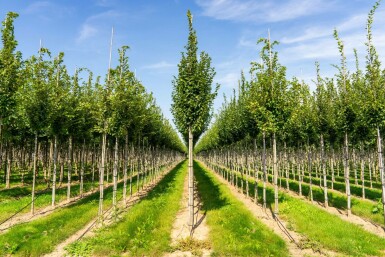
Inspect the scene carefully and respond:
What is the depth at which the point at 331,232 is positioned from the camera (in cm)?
1449

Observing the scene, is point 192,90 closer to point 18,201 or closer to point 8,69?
point 8,69

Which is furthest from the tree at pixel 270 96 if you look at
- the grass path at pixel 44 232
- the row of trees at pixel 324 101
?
the grass path at pixel 44 232

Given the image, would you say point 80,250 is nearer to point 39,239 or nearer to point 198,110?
point 39,239

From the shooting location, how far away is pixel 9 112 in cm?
1866

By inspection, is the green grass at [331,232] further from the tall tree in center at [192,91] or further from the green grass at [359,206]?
the tall tree in center at [192,91]

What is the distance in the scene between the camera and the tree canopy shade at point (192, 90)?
15750 mm

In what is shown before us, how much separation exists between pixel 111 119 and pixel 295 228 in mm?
12694

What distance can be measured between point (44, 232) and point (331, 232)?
46.7ft

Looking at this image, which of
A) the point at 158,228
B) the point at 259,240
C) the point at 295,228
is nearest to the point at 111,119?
the point at 158,228

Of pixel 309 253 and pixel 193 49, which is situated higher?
pixel 193 49

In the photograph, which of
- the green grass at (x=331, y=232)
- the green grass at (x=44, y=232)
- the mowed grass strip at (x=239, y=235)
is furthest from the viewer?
the green grass at (x=331, y=232)

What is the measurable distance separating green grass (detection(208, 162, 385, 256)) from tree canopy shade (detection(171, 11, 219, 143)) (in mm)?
7921

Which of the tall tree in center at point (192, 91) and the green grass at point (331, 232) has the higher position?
the tall tree in center at point (192, 91)

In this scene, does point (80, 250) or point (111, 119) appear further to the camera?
point (111, 119)
